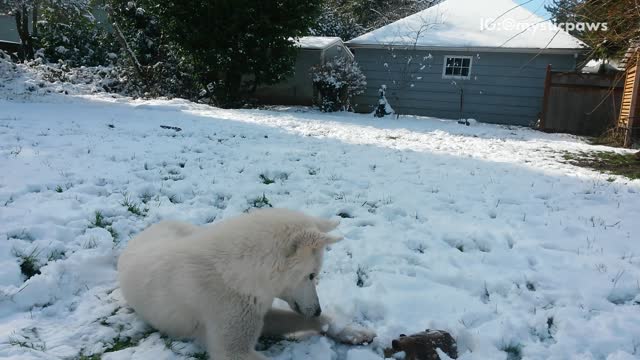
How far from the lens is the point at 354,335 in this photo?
8.47 ft

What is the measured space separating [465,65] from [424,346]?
16.6 metres

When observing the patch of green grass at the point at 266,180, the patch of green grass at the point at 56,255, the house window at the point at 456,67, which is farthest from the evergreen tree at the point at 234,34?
the patch of green grass at the point at 56,255

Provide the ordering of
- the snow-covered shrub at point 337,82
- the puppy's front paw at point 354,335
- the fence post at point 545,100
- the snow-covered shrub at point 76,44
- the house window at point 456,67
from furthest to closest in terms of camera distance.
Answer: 1. the snow-covered shrub at point 76,44
2. the house window at point 456,67
3. the snow-covered shrub at point 337,82
4. the fence post at point 545,100
5. the puppy's front paw at point 354,335

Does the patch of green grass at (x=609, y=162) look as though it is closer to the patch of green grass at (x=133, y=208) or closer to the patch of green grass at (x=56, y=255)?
the patch of green grass at (x=133, y=208)

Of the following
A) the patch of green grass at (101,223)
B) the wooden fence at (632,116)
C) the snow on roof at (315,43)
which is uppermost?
the snow on roof at (315,43)

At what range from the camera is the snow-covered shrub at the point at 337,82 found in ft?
53.4

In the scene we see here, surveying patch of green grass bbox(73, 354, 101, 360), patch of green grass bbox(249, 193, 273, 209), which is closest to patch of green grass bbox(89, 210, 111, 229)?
patch of green grass bbox(249, 193, 273, 209)

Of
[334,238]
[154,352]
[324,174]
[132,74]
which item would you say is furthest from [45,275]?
[132,74]

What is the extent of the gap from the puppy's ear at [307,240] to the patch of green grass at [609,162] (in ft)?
18.3

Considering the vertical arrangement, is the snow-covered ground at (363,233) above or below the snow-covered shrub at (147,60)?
below

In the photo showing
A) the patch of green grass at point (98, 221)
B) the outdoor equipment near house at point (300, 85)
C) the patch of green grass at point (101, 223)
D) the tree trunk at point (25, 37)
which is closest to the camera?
the patch of green grass at point (101, 223)

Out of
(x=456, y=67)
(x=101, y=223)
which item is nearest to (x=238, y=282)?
(x=101, y=223)

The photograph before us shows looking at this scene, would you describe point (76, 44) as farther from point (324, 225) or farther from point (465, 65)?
point (324, 225)

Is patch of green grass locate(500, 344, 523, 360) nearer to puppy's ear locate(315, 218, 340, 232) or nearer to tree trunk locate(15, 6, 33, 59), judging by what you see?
puppy's ear locate(315, 218, 340, 232)
